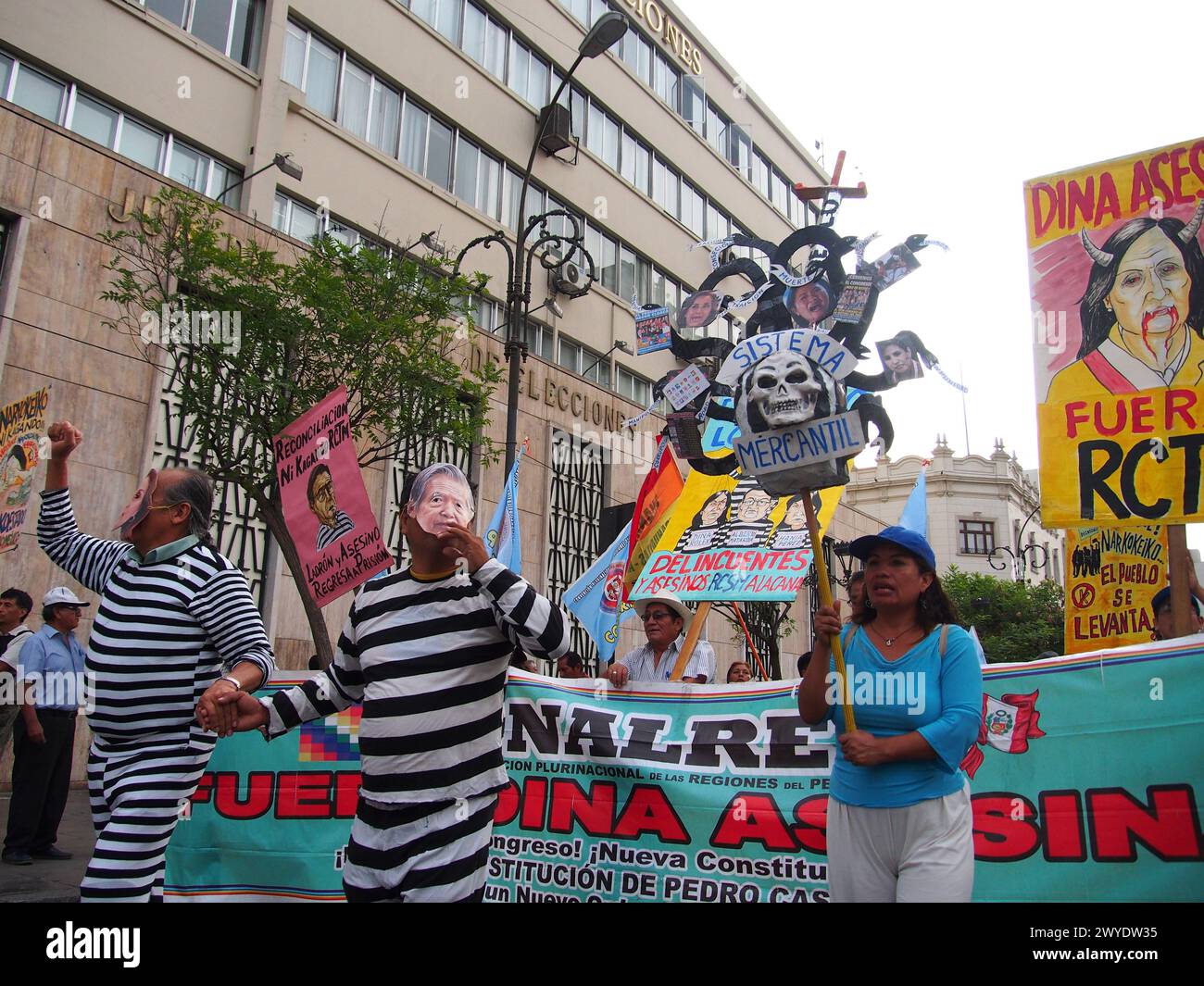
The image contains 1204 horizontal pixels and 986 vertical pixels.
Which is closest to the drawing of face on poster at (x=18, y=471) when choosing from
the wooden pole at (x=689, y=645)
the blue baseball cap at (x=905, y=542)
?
the wooden pole at (x=689, y=645)

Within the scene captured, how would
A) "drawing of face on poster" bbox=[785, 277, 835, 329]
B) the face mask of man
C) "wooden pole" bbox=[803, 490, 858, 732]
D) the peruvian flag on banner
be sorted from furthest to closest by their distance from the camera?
"drawing of face on poster" bbox=[785, 277, 835, 329] → the peruvian flag on banner → the face mask of man → "wooden pole" bbox=[803, 490, 858, 732]

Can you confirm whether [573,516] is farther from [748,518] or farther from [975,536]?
[975,536]

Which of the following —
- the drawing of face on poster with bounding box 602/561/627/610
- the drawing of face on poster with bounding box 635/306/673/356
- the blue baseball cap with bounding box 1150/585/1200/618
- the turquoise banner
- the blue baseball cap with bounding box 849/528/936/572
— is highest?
the drawing of face on poster with bounding box 635/306/673/356

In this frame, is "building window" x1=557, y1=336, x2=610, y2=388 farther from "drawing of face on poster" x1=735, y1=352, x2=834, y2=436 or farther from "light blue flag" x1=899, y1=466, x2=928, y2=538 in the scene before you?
"drawing of face on poster" x1=735, y1=352, x2=834, y2=436

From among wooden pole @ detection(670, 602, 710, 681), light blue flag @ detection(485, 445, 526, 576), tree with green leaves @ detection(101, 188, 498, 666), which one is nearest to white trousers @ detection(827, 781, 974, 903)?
wooden pole @ detection(670, 602, 710, 681)

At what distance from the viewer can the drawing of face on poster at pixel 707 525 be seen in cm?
639

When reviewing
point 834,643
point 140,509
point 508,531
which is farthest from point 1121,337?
point 140,509

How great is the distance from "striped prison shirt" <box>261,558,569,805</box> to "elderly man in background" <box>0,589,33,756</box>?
5.42m

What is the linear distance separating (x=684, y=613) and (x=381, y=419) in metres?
5.75

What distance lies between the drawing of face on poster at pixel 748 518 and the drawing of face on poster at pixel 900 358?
177cm

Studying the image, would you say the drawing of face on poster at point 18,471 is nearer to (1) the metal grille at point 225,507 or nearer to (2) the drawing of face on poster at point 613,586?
(2) the drawing of face on poster at point 613,586

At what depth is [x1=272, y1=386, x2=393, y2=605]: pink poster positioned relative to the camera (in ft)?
17.5
